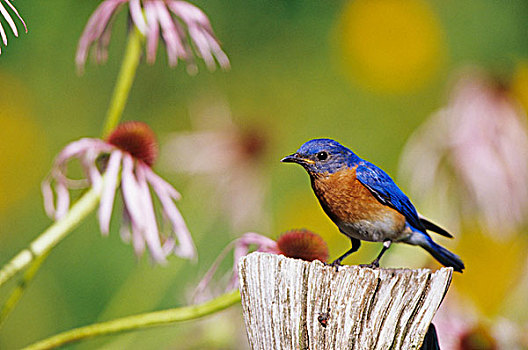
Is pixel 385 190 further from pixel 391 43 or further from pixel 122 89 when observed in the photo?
pixel 391 43

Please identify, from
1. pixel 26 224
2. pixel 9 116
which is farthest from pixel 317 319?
pixel 9 116

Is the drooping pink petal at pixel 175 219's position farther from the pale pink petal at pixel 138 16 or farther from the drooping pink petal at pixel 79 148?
the pale pink petal at pixel 138 16

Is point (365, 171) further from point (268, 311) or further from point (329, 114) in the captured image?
point (329, 114)

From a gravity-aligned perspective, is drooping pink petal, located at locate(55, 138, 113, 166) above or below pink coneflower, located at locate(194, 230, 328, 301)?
above

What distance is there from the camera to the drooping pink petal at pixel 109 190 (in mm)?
1178

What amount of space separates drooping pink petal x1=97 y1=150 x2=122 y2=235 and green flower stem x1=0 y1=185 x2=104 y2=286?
0.01m

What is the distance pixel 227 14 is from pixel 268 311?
10.7ft

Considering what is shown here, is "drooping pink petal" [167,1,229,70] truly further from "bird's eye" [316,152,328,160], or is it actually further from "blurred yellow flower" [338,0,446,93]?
"blurred yellow flower" [338,0,446,93]

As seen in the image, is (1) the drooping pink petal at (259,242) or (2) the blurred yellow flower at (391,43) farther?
(2) the blurred yellow flower at (391,43)

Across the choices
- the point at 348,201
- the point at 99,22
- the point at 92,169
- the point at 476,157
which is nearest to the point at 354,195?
the point at 348,201

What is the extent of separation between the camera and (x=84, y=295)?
2.96m

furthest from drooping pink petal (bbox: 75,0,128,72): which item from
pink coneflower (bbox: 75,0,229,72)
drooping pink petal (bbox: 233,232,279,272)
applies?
drooping pink petal (bbox: 233,232,279,272)

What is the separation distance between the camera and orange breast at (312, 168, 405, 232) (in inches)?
45.9

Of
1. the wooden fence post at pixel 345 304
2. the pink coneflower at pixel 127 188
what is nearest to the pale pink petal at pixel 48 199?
the pink coneflower at pixel 127 188
